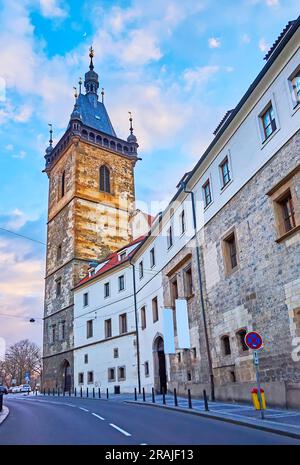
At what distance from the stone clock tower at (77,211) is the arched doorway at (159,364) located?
16.5 meters

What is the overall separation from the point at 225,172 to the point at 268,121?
3.96 m

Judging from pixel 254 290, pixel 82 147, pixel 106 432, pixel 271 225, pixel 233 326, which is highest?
pixel 82 147

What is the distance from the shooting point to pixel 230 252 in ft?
63.2

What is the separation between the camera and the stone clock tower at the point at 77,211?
151 feet

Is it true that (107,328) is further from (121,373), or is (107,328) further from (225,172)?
(225,172)

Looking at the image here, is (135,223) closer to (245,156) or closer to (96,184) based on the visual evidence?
(96,184)

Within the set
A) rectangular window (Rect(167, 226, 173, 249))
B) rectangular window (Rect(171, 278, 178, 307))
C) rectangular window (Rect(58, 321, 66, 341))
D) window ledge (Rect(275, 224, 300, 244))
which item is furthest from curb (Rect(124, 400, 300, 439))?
rectangular window (Rect(58, 321, 66, 341))

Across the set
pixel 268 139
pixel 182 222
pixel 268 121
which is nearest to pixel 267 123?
pixel 268 121

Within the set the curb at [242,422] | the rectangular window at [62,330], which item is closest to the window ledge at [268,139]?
the curb at [242,422]

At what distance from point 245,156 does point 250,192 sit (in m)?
1.65

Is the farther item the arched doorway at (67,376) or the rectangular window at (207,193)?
the arched doorway at (67,376)

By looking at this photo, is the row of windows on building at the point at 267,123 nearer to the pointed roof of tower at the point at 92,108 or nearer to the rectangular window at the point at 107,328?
the rectangular window at the point at 107,328
